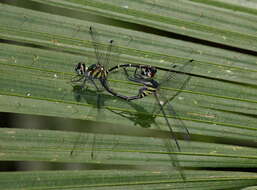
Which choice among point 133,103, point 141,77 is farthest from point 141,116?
point 141,77

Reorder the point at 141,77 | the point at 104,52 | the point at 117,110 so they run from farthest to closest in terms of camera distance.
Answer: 1. the point at 104,52
2. the point at 141,77
3. the point at 117,110

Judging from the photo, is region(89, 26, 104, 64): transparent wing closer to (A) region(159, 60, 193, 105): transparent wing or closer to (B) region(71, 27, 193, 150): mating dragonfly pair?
(B) region(71, 27, 193, 150): mating dragonfly pair

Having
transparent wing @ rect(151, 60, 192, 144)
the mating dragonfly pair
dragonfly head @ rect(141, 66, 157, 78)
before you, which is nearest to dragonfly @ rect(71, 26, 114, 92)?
the mating dragonfly pair

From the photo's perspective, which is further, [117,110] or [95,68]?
[95,68]

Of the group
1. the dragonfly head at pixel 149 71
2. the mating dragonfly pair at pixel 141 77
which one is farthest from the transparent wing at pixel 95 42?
the dragonfly head at pixel 149 71

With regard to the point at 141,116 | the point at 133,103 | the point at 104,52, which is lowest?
the point at 141,116

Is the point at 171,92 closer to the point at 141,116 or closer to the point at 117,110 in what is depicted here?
the point at 141,116

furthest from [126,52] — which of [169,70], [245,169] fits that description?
[245,169]
